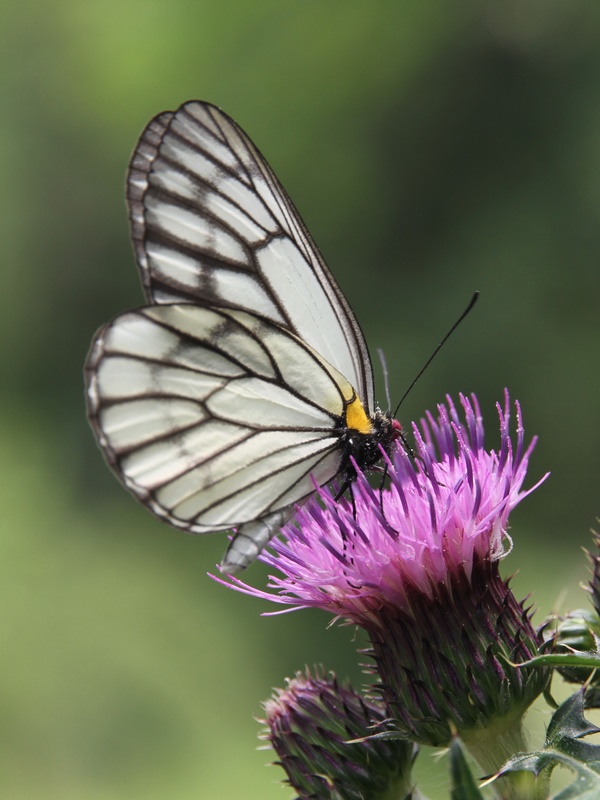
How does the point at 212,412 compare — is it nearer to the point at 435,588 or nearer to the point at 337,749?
the point at 435,588

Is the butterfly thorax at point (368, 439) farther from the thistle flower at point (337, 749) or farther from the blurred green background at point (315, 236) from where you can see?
the blurred green background at point (315, 236)

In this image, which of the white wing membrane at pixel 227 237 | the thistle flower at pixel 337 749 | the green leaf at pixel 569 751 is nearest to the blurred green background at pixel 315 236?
the thistle flower at pixel 337 749

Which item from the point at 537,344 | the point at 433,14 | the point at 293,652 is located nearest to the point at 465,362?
the point at 537,344

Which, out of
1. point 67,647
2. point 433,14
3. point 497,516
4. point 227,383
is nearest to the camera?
point 497,516

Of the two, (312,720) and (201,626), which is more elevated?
(312,720)

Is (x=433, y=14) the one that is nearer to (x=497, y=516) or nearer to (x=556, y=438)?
→ (x=556, y=438)

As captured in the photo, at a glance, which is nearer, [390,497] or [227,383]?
[390,497]

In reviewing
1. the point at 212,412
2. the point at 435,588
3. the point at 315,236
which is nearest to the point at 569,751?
the point at 435,588
